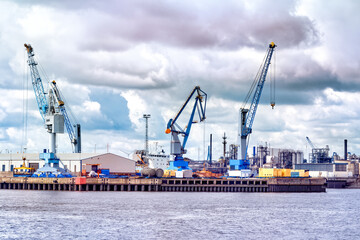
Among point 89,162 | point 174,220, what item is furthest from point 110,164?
point 174,220

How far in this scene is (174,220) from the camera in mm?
72938

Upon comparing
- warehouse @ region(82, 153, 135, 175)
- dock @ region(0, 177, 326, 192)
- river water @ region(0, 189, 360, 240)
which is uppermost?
warehouse @ region(82, 153, 135, 175)

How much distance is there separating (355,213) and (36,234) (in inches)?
1804

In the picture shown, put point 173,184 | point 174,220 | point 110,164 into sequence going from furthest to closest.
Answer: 1. point 110,164
2. point 173,184
3. point 174,220

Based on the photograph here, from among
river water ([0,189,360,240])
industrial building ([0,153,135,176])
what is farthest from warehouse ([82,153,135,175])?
river water ([0,189,360,240])

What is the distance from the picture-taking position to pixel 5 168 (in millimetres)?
187125

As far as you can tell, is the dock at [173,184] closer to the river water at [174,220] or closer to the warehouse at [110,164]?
the warehouse at [110,164]

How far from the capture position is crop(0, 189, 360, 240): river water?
61.3 metres

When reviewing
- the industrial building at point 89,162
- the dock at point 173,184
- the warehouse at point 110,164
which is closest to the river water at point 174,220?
the dock at point 173,184

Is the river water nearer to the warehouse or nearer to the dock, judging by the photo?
the dock

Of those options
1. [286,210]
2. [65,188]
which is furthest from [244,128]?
[286,210]

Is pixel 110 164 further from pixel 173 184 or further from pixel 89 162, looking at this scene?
pixel 173 184

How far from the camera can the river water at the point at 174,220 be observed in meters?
61.3

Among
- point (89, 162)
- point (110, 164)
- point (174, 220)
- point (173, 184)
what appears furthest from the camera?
point (110, 164)
